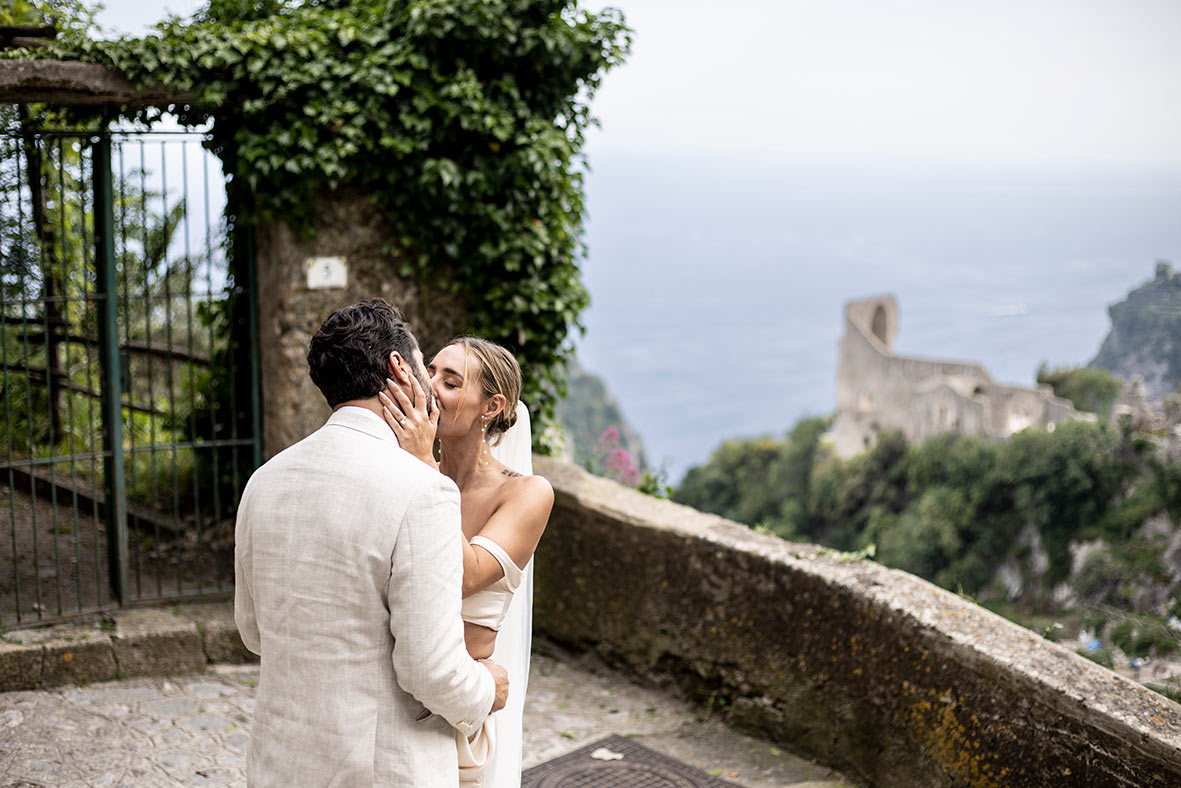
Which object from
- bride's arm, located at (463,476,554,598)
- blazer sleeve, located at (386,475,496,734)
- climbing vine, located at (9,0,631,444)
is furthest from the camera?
climbing vine, located at (9,0,631,444)

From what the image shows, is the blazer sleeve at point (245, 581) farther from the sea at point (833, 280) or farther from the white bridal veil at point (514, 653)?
the sea at point (833, 280)

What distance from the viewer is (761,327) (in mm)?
159375

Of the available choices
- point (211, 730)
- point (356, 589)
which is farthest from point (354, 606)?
point (211, 730)

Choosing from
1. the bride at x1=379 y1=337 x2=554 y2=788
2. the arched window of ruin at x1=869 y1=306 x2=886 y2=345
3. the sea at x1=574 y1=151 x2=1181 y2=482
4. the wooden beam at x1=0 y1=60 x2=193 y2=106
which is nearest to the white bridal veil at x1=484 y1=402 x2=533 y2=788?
the bride at x1=379 y1=337 x2=554 y2=788

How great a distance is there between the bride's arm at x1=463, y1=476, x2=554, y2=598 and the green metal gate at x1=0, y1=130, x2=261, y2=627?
2.56m

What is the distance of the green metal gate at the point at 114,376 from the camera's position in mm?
4633

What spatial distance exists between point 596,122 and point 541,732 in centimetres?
301

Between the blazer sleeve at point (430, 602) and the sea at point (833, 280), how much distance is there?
111 metres

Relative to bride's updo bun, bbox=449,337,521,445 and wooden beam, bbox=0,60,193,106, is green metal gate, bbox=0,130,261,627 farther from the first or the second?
bride's updo bun, bbox=449,337,521,445

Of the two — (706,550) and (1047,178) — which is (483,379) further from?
(1047,178)

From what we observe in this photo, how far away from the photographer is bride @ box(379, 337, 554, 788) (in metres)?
2.32

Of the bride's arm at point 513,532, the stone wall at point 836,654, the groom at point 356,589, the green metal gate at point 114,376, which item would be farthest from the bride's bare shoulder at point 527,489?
the green metal gate at point 114,376

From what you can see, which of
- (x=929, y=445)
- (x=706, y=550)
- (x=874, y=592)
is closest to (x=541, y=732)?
(x=706, y=550)

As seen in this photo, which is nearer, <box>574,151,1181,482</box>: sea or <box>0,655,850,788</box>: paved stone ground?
<box>0,655,850,788</box>: paved stone ground
